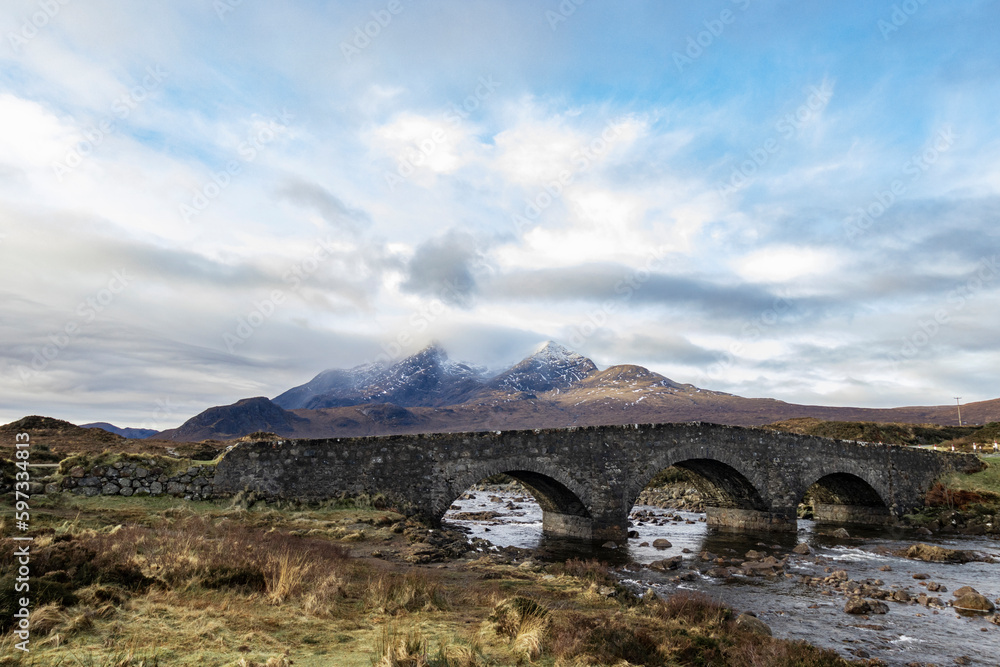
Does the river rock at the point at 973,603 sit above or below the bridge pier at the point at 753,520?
above

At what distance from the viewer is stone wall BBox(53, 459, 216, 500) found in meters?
15.2

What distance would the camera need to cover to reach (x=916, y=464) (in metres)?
33.1

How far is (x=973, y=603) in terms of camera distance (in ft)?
45.3

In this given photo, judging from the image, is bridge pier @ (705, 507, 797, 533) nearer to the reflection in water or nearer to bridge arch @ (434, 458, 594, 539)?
the reflection in water

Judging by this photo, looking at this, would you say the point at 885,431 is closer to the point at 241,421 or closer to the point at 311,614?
the point at 311,614

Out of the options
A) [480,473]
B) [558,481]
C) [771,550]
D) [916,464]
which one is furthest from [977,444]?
[480,473]

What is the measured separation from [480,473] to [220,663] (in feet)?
48.8

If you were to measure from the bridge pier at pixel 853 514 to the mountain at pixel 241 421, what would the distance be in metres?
104

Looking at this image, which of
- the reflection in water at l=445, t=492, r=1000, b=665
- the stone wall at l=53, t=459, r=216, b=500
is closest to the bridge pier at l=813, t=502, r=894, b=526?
the reflection in water at l=445, t=492, r=1000, b=665

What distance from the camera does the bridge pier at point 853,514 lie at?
31891mm

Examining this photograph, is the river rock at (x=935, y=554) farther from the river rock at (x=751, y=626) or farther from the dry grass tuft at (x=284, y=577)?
the dry grass tuft at (x=284, y=577)

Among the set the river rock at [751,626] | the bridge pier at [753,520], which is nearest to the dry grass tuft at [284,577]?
the river rock at [751,626]

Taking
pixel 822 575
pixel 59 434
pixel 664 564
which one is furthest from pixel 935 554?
pixel 59 434

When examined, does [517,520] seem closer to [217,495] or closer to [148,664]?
[217,495]
